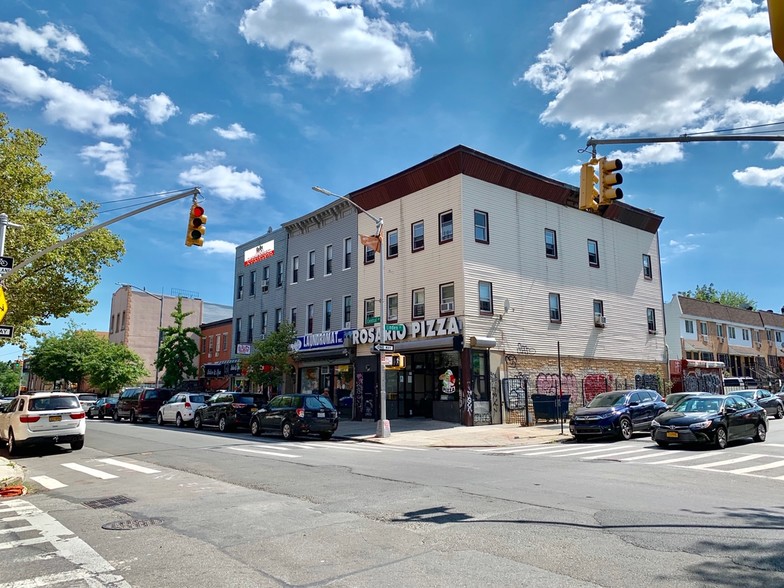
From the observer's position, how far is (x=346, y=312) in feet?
109

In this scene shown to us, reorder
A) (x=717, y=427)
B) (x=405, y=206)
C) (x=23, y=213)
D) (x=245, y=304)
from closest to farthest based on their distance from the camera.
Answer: (x=717, y=427) < (x=23, y=213) < (x=405, y=206) < (x=245, y=304)

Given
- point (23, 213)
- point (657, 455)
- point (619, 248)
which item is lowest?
point (657, 455)

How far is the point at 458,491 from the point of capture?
9781mm

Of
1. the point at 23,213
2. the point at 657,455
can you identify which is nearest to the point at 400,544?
the point at 657,455

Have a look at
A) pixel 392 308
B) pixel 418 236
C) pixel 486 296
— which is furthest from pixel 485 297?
pixel 392 308

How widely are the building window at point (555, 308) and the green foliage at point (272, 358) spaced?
14.8 meters

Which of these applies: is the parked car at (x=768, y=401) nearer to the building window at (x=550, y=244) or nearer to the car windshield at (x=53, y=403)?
the building window at (x=550, y=244)

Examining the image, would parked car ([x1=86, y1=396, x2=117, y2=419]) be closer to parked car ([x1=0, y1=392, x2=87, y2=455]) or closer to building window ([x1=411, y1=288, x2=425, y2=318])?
parked car ([x1=0, y1=392, x2=87, y2=455])

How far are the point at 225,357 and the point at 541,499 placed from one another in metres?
42.2

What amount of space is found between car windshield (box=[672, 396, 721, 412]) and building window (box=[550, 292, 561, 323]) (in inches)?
501

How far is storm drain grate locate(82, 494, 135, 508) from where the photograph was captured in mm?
9242

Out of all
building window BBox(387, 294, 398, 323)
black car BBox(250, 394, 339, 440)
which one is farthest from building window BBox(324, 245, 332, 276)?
black car BBox(250, 394, 339, 440)

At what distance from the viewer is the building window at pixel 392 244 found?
→ 30.7m

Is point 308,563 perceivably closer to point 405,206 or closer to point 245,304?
point 405,206
